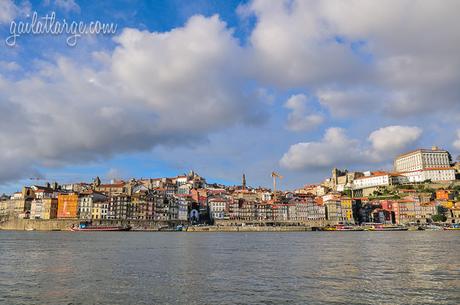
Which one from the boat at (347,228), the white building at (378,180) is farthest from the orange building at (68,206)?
the white building at (378,180)

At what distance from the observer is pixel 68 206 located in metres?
119

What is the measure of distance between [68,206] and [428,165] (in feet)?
384

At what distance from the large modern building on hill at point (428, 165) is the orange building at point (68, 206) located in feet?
353

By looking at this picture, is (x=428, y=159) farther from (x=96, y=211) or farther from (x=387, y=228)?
(x=96, y=211)

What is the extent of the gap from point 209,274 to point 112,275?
530 cm

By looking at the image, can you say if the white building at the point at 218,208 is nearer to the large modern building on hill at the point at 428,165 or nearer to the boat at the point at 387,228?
the boat at the point at 387,228

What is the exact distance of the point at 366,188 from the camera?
154 m

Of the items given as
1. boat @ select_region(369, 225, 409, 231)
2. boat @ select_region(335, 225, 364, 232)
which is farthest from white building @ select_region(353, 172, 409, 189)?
boat @ select_region(335, 225, 364, 232)

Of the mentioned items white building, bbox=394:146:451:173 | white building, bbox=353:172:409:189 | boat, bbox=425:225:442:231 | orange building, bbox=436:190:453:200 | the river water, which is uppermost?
white building, bbox=394:146:451:173

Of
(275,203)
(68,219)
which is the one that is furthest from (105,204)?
(275,203)

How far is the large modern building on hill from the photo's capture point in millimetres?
141625

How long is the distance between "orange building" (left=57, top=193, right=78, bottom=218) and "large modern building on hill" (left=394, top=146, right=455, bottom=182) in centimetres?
10750

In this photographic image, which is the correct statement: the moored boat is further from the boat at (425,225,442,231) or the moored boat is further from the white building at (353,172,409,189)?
the white building at (353,172,409,189)

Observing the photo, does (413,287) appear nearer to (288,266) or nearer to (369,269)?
(369,269)
